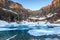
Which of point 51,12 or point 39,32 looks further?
point 51,12

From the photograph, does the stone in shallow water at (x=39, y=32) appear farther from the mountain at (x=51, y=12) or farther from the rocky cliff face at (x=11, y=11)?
the rocky cliff face at (x=11, y=11)

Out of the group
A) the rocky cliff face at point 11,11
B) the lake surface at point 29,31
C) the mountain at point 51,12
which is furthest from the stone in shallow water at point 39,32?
the rocky cliff face at point 11,11

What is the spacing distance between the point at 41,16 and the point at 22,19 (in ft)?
2.04

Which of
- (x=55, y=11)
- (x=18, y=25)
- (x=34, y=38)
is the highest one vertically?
(x=55, y=11)

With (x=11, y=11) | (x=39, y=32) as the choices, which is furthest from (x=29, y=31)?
(x=11, y=11)

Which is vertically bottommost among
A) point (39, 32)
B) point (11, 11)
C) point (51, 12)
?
point (39, 32)

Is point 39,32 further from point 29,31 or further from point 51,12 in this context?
point 51,12

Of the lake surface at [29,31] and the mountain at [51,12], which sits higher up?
the mountain at [51,12]

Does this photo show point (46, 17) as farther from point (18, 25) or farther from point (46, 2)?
point (18, 25)

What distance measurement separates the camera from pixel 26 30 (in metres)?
5.32

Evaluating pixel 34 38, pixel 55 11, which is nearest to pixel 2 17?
pixel 34 38

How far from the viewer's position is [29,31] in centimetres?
530

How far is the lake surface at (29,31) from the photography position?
5.13m

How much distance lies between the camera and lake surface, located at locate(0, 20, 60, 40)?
513 centimetres
